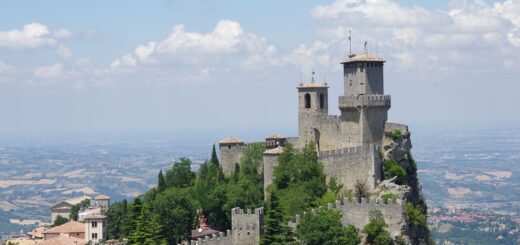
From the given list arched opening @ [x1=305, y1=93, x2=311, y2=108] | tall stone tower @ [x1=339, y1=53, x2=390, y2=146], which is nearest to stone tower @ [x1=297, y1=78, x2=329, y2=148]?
arched opening @ [x1=305, y1=93, x2=311, y2=108]

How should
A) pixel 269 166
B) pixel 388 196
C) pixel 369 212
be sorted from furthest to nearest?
1. pixel 269 166
2. pixel 388 196
3. pixel 369 212

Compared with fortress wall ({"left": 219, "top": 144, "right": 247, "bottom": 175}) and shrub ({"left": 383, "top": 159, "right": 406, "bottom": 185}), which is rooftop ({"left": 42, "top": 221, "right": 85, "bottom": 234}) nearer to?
fortress wall ({"left": 219, "top": 144, "right": 247, "bottom": 175})

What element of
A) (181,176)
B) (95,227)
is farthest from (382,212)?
(95,227)

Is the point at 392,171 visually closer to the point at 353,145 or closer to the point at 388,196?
the point at 353,145

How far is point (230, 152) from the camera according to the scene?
78.2m

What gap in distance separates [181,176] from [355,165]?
23756 mm

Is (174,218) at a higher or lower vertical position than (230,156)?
lower

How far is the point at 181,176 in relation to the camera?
265ft

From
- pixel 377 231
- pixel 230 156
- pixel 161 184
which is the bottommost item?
pixel 377 231

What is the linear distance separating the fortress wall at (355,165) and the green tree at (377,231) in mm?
7148

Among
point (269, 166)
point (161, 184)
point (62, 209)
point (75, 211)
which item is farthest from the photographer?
point (62, 209)

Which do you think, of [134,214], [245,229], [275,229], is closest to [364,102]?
[245,229]

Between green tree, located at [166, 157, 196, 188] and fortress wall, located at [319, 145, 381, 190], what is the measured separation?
64.3 ft

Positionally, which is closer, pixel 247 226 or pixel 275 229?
pixel 275 229
